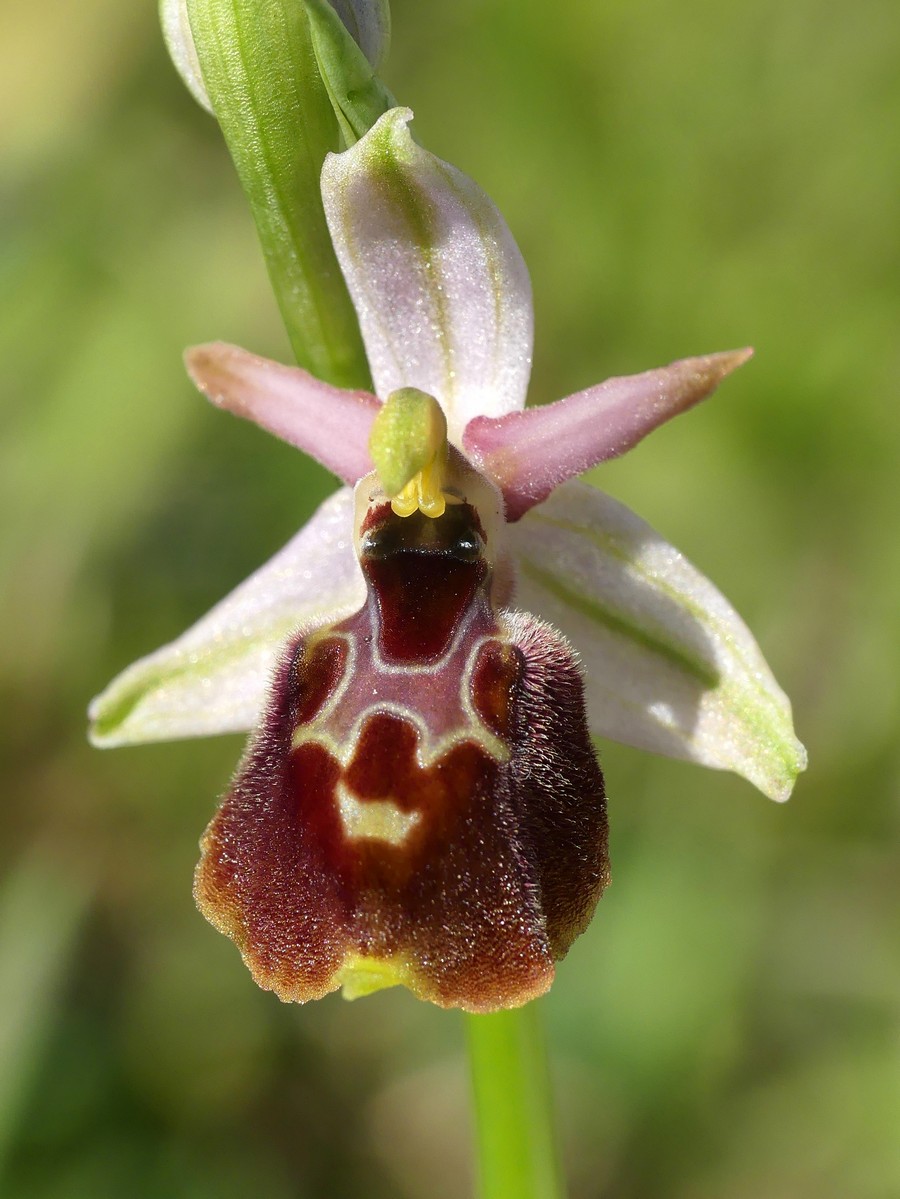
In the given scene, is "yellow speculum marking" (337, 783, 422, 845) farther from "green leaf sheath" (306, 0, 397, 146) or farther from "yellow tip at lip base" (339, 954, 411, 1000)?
A: "green leaf sheath" (306, 0, 397, 146)

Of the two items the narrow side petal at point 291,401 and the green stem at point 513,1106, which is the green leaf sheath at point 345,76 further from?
the green stem at point 513,1106

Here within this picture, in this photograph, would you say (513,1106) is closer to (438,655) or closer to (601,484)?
(438,655)

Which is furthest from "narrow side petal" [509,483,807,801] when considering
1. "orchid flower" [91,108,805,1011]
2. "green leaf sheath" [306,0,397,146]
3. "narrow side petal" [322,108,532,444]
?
"green leaf sheath" [306,0,397,146]

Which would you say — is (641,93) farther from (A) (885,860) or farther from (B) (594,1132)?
(B) (594,1132)

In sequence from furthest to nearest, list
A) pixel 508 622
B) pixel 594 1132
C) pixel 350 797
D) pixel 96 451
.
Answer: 1. pixel 96 451
2. pixel 594 1132
3. pixel 508 622
4. pixel 350 797

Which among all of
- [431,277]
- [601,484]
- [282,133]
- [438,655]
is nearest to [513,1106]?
[438,655]

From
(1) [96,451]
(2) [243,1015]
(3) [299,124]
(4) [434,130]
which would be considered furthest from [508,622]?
(4) [434,130]
